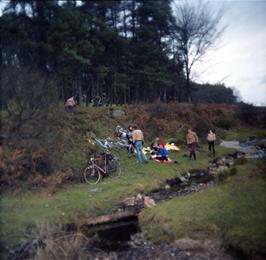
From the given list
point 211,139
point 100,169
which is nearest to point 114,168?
point 100,169

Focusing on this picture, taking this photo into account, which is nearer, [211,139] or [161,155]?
[161,155]

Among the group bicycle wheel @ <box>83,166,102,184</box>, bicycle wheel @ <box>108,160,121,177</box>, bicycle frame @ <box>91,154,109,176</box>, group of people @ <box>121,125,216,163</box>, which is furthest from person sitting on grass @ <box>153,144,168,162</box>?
bicycle wheel @ <box>83,166,102,184</box>

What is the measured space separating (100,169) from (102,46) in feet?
52.5

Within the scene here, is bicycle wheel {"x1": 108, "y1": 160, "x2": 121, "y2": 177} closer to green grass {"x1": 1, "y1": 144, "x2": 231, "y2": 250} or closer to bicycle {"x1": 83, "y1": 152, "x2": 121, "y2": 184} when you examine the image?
bicycle {"x1": 83, "y1": 152, "x2": 121, "y2": 184}

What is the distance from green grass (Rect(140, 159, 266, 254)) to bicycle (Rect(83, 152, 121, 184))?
407 cm

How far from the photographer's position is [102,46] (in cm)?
2761

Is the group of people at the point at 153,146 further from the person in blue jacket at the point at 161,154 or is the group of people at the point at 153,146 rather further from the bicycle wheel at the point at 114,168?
the bicycle wheel at the point at 114,168

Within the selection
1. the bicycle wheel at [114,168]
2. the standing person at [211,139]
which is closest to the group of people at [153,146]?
the standing person at [211,139]

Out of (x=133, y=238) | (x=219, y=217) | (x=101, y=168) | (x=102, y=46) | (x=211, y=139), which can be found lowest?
(x=133, y=238)

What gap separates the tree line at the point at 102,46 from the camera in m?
14.0

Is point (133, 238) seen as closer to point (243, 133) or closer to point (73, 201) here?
point (73, 201)

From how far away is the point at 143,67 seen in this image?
3606 centimetres

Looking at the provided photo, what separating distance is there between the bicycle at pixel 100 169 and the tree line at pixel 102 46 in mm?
4849

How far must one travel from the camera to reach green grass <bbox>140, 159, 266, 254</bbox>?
873 cm
